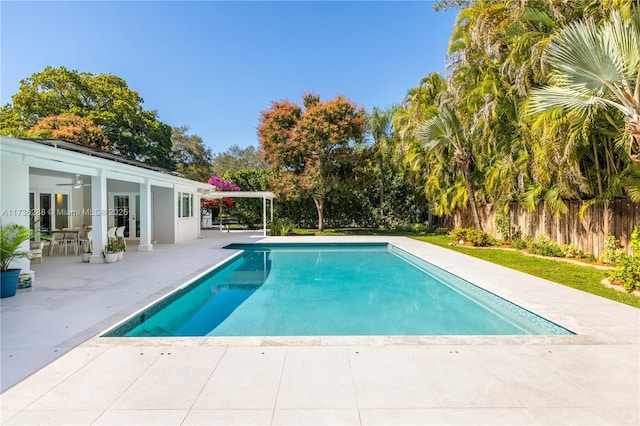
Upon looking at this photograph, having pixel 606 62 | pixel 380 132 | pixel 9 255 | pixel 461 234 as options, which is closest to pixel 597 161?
pixel 606 62

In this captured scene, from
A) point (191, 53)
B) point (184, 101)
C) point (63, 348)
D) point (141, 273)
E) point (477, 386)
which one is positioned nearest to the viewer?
point (477, 386)

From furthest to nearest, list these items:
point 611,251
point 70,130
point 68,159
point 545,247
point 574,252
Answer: point 70,130 < point 545,247 < point 574,252 < point 611,251 < point 68,159

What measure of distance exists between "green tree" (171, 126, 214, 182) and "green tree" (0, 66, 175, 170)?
696cm

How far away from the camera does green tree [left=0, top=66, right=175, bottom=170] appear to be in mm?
23594

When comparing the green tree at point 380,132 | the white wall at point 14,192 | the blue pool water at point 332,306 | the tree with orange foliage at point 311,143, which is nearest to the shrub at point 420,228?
the green tree at point 380,132

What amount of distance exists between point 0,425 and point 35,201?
12677 mm

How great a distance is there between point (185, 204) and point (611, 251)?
15.8 metres

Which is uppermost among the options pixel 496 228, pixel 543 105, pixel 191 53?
pixel 191 53

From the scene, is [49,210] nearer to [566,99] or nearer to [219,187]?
[219,187]

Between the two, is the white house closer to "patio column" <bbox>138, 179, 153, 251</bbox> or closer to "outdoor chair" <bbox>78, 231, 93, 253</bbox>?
"patio column" <bbox>138, 179, 153, 251</bbox>

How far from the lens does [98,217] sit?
9.59 meters

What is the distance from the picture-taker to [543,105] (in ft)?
22.5

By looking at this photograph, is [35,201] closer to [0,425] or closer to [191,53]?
[191,53]

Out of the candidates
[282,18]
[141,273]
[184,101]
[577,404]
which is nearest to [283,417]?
[577,404]
